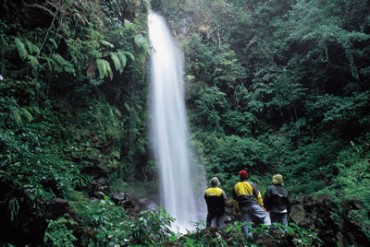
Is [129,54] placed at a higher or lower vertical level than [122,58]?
higher

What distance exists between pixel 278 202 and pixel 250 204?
584mm

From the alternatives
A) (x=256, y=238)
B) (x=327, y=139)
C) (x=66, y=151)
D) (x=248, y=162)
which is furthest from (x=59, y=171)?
(x=327, y=139)

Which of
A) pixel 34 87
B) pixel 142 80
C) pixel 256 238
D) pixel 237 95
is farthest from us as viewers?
pixel 237 95

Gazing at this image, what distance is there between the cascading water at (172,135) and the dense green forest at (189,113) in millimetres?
537

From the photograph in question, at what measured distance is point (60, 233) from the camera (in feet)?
14.6

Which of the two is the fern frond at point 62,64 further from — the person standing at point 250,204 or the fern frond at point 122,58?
the person standing at point 250,204

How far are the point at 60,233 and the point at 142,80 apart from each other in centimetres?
935

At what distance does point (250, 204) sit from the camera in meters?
5.87

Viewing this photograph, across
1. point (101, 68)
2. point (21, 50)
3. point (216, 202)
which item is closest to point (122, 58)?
point (101, 68)

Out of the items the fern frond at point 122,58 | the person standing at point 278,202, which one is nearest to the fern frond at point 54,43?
the fern frond at point 122,58

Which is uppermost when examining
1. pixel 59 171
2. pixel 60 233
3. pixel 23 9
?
pixel 23 9

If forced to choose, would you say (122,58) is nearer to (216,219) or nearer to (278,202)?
(216,219)

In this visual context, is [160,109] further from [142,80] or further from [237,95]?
[237,95]

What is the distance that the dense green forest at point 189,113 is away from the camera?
4.74 m
